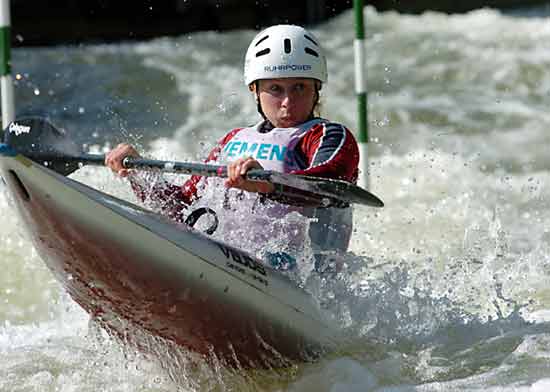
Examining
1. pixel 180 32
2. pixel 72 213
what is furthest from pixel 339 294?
pixel 180 32

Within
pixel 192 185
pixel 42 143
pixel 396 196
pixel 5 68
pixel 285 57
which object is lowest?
pixel 396 196

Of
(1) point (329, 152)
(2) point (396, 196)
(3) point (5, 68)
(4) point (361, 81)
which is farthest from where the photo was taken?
(2) point (396, 196)

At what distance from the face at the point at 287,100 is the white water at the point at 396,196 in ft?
1.52

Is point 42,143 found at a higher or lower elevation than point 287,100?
lower

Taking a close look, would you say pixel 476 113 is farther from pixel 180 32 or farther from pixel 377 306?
pixel 377 306

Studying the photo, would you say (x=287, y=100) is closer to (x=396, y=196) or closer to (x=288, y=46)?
(x=288, y=46)

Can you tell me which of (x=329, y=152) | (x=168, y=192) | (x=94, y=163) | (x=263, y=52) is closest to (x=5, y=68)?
(x=168, y=192)

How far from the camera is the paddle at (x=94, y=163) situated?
2895 millimetres

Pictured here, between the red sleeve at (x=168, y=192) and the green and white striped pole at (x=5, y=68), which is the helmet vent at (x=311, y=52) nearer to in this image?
the red sleeve at (x=168, y=192)

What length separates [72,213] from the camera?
2873 mm

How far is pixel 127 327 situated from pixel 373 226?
98.2 inches

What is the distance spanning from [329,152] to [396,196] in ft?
9.07

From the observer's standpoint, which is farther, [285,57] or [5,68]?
[5,68]

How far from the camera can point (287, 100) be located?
11.7 feet
